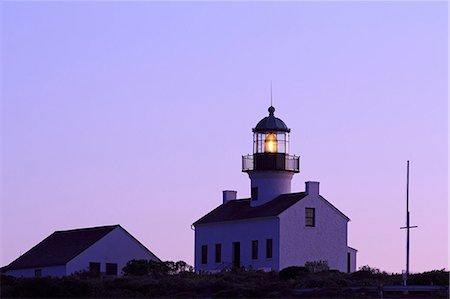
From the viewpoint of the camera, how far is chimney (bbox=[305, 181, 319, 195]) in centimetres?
6031

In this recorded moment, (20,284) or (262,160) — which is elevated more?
(262,160)

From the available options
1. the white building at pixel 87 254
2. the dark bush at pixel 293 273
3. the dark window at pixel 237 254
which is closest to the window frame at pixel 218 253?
the dark window at pixel 237 254

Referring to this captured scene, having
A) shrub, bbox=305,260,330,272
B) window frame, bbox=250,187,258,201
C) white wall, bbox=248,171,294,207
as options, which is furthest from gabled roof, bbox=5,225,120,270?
shrub, bbox=305,260,330,272

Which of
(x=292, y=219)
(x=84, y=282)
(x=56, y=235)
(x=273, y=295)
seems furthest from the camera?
(x=56, y=235)

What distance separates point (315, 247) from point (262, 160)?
4790 millimetres

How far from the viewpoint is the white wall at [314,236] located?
5950cm

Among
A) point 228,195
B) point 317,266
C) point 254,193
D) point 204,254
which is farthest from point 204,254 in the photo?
point 317,266

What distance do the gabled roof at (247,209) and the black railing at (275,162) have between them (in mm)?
1327

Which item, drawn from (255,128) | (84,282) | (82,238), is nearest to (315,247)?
(255,128)

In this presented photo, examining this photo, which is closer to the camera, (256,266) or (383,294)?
(383,294)

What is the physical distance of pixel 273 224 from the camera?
2343 inches

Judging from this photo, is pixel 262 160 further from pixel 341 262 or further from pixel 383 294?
pixel 383 294

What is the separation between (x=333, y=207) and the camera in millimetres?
61281

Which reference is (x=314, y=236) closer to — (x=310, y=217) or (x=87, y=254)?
(x=310, y=217)
